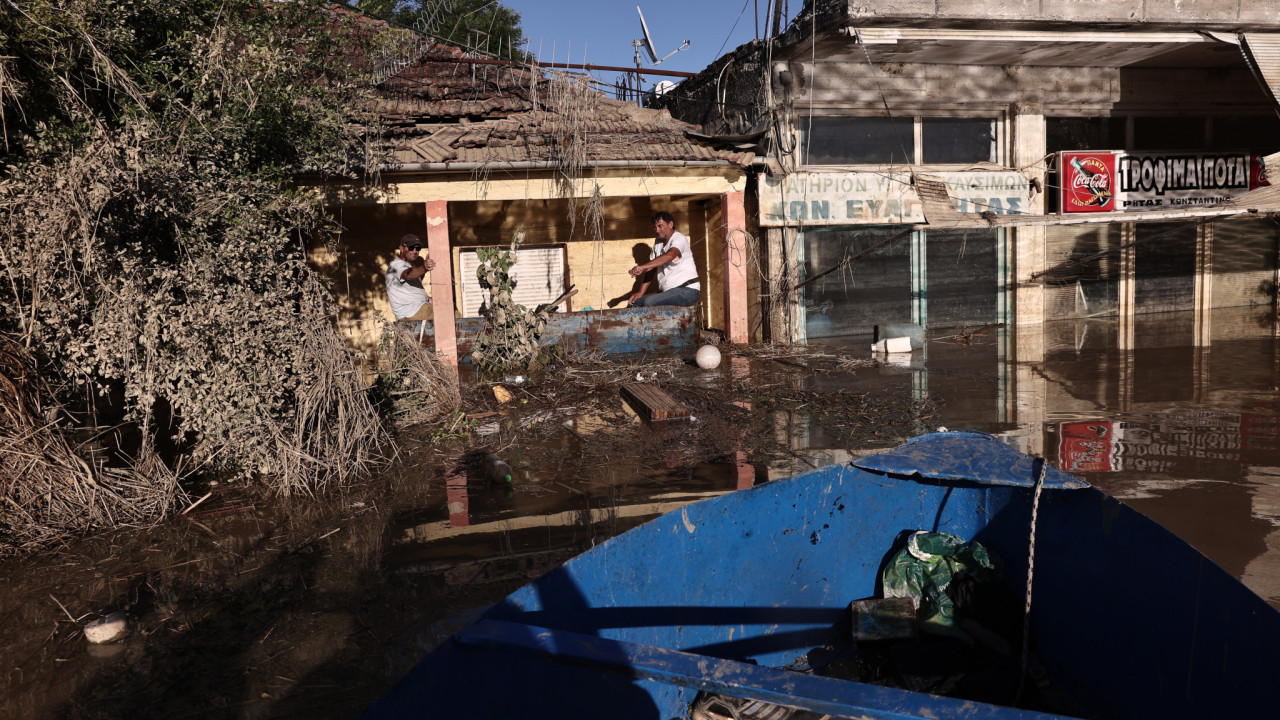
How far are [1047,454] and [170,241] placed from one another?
261 inches

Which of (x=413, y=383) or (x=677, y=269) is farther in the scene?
(x=677, y=269)

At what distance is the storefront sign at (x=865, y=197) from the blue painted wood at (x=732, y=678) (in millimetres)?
10300

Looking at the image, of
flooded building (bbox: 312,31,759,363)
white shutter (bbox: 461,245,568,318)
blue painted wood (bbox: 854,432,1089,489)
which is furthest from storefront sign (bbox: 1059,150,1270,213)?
blue painted wood (bbox: 854,432,1089,489)

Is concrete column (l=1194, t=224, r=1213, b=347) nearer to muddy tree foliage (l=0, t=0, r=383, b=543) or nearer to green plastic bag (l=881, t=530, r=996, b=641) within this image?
green plastic bag (l=881, t=530, r=996, b=641)

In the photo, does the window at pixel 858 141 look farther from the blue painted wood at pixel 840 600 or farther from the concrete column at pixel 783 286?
the blue painted wood at pixel 840 600

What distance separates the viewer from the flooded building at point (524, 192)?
32.8ft

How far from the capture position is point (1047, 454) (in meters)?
6.30

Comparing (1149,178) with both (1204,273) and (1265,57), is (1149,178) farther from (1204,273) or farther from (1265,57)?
(1265,57)

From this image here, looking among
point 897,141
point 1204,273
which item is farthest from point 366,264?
point 1204,273

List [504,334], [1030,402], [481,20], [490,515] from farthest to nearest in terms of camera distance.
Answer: [481,20], [504,334], [1030,402], [490,515]

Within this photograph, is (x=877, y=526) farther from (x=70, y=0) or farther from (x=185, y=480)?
(x=70, y=0)

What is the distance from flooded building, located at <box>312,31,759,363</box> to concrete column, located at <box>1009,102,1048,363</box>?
454 cm

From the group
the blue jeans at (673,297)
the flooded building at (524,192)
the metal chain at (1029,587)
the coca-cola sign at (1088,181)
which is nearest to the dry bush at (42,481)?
the flooded building at (524,192)

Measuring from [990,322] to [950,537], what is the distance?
1065 centimetres
